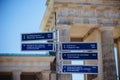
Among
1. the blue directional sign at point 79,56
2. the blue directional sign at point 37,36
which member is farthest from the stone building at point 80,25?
the blue directional sign at point 37,36

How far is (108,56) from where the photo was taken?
28.7 metres

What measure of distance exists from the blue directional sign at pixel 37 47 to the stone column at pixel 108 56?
11.1 meters

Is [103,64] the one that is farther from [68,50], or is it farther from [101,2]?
[68,50]

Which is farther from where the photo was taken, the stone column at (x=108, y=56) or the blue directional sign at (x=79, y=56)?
the stone column at (x=108, y=56)

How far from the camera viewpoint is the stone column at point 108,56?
28.5 meters

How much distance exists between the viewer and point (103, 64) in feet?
94.0

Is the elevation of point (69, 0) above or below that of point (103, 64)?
above

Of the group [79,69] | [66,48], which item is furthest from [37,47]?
[79,69]

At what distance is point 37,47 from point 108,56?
450 inches

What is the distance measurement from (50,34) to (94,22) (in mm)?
11143

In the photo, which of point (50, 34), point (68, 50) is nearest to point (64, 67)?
point (68, 50)

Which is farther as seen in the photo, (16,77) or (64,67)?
(16,77)

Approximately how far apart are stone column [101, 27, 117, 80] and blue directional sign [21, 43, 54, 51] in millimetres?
11059

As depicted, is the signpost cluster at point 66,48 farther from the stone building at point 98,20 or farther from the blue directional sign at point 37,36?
the stone building at point 98,20
